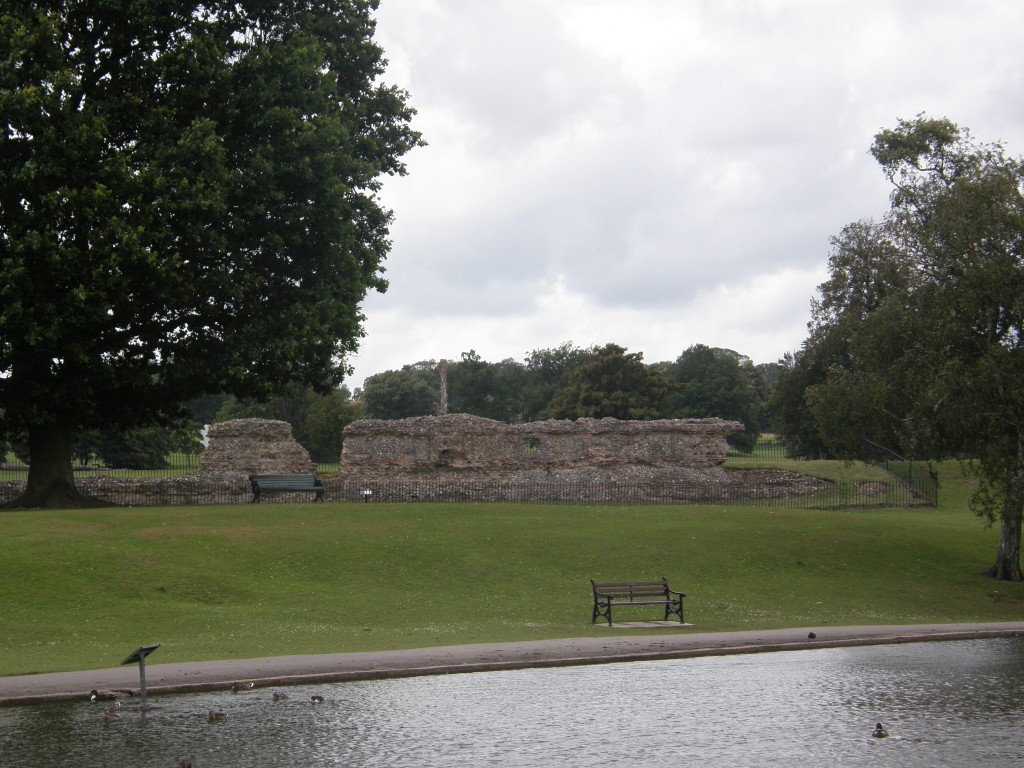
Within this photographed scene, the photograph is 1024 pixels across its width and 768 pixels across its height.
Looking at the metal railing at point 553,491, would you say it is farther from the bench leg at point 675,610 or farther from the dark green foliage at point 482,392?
the dark green foliage at point 482,392

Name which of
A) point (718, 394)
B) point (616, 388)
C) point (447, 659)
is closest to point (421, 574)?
point (447, 659)

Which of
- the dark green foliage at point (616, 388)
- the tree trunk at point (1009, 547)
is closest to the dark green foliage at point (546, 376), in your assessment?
→ the dark green foliage at point (616, 388)

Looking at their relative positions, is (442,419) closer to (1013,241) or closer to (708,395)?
(1013,241)

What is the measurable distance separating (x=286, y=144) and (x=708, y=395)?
6655cm

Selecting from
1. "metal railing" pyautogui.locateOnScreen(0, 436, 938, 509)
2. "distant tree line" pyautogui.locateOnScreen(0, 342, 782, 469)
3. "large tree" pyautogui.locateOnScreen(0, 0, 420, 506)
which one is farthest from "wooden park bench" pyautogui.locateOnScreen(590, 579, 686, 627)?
"distant tree line" pyautogui.locateOnScreen(0, 342, 782, 469)

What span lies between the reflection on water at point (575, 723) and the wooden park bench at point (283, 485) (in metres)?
20.7

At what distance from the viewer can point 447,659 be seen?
15.8 m

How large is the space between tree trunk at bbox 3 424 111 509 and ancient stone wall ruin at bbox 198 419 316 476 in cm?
957

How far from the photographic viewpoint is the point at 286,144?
29766 mm

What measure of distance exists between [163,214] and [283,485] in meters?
10.9

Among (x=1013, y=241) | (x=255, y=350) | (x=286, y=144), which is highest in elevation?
(x=286, y=144)

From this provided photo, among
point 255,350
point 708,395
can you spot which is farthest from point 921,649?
point 708,395

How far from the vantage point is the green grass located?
18.5 m

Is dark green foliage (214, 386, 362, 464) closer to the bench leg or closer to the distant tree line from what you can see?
the distant tree line
